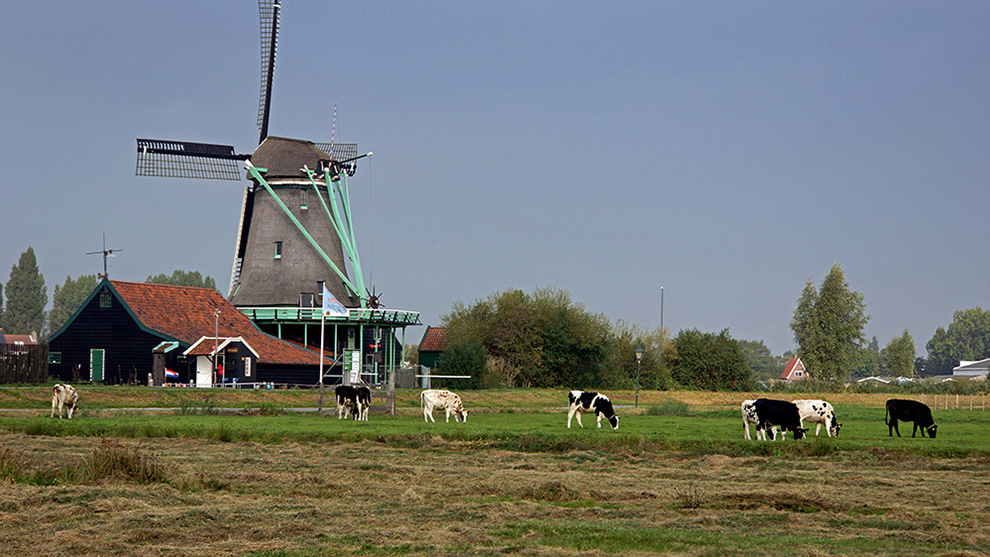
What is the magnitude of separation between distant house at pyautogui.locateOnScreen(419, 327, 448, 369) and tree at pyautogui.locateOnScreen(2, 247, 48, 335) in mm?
73448

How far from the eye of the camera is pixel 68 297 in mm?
155375

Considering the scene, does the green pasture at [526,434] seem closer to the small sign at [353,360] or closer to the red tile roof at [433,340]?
the small sign at [353,360]

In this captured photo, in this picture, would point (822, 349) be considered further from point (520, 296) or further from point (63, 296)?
point (63, 296)

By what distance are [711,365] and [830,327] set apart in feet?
119

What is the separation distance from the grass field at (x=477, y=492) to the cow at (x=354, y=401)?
22.4 ft

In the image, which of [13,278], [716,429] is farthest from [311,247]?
[13,278]

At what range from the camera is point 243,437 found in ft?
88.4

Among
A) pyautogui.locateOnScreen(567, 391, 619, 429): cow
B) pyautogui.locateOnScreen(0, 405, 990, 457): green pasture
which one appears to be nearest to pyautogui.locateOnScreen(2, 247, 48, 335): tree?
pyautogui.locateOnScreen(0, 405, 990, 457): green pasture

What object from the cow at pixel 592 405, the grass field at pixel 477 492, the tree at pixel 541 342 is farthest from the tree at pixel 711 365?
the grass field at pixel 477 492

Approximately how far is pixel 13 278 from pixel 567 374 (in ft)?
309

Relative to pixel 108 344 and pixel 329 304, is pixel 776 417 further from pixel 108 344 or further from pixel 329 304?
pixel 108 344

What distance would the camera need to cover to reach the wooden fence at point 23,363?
49.8 m

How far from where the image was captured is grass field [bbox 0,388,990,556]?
12.6 m

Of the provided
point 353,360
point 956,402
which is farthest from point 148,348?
point 956,402
